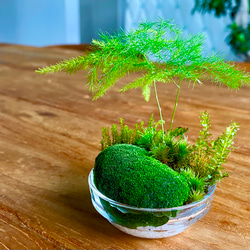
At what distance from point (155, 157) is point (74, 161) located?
0.76 feet

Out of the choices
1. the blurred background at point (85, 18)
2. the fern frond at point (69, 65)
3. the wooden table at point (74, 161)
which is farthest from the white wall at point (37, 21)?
the fern frond at point (69, 65)

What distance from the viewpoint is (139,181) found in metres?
0.39

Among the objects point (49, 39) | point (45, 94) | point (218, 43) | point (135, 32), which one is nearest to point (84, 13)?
point (49, 39)

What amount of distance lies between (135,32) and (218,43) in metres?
3.13

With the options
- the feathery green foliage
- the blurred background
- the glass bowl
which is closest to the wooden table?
the glass bowl

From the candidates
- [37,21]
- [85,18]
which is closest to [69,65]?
[37,21]

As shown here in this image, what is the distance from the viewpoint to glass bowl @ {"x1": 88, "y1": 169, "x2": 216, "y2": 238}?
1.23 feet

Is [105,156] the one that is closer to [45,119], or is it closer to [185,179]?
[185,179]

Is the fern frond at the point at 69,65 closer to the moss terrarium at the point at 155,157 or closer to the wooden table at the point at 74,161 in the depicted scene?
the moss terrarium at the point at 155,157

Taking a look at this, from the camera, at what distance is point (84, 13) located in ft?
12.4

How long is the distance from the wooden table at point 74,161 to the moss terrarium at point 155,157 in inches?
1.6

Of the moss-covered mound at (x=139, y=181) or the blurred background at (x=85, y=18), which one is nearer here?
the moss-covered mound at (x=139, y=181)

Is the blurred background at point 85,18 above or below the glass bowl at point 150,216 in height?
above

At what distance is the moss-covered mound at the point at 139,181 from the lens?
15.0 inches
